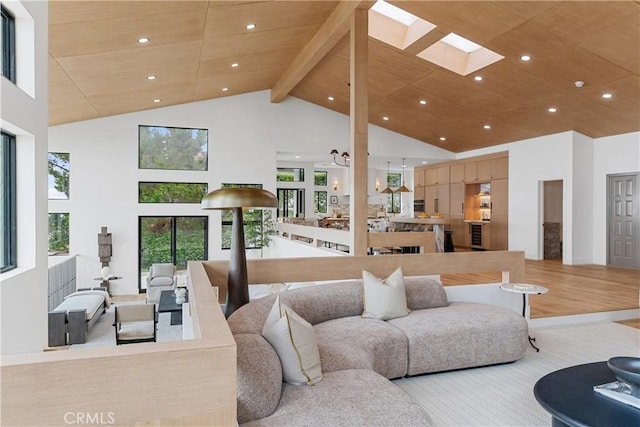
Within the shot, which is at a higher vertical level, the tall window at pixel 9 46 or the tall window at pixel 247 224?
the tall window at pixel 9 46

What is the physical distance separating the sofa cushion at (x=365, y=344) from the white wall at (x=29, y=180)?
8.70ft

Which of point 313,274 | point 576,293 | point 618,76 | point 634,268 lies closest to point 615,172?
point 634,268

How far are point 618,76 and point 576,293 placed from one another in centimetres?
326

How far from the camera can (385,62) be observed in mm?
7195

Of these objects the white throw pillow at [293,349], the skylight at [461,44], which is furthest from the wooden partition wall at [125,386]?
the skylight at [461,44]

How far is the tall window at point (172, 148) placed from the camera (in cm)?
934

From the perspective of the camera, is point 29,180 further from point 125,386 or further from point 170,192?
point 170,192

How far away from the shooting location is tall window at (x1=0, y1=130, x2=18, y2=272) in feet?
12.0

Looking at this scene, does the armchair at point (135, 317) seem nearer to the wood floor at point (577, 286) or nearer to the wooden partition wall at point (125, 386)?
the wood floor at point (577, 286)

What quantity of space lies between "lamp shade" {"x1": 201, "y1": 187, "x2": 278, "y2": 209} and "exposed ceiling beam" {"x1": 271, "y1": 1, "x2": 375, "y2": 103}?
3641 millimetres

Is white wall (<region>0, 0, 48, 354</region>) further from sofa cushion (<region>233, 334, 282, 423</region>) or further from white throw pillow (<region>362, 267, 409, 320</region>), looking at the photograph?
white throw pillow (<region>362, 267, 409, 320</region>)

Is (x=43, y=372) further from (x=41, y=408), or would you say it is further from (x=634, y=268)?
(x=634, y=268)

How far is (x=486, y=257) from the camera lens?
14.4ft

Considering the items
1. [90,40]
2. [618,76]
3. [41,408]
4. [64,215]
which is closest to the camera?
[41,408]
